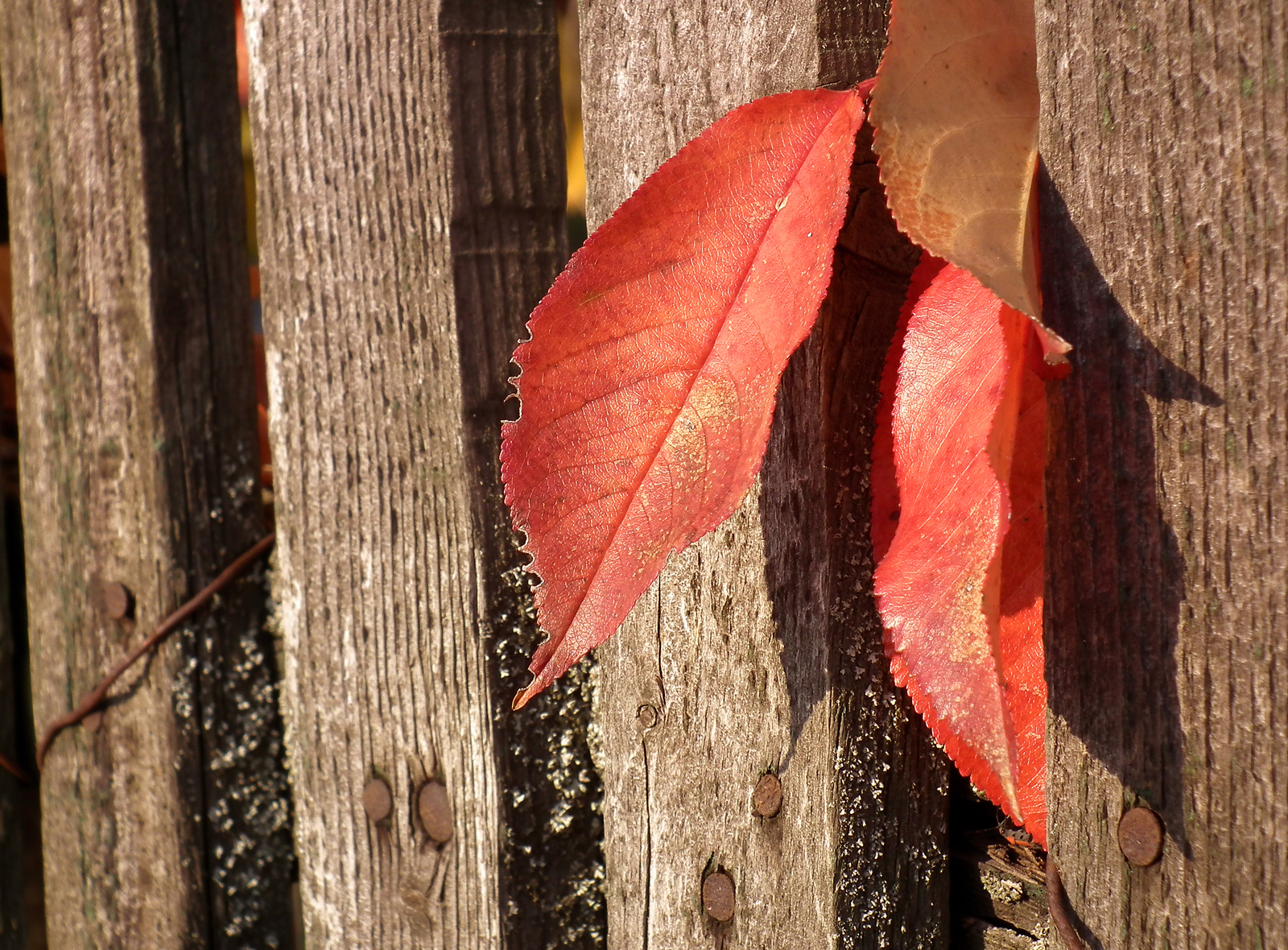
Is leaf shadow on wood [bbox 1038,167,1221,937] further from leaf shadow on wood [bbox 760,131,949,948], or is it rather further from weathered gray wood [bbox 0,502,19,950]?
weathered gray wood [bbox 0,502,19,950]

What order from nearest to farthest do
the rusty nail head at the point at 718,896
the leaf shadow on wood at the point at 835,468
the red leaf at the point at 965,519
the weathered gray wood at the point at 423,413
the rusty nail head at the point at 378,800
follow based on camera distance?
1. the red leaf at the point at 965,519
2. the leaf shadow on wood at the point at 835,468
3. the rusty nail head at the point at 718,896
4. the weathered gray wood at the point at 423,413
5. the rusty nail head at the point at 378,800

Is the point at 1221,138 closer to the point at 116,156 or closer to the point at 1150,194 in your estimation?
the point at 1150,194

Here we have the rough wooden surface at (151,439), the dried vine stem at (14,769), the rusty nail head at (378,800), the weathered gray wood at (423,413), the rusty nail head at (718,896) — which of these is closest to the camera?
the rusty nail head at (718,896)

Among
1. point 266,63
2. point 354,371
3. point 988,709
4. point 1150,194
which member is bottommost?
point 988,709

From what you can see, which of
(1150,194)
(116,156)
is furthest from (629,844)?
(116,156)

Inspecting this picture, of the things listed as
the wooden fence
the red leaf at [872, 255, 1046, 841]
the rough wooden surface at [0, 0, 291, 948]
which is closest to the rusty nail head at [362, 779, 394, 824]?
the wooden fence

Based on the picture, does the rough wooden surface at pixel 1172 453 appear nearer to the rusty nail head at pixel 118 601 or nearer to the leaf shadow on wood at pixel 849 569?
→ the leaf shadow on wood at pixel 849 569

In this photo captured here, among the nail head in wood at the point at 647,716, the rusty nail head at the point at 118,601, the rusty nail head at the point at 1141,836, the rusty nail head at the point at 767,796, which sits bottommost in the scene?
the rusty nail head at the point at 1141,836

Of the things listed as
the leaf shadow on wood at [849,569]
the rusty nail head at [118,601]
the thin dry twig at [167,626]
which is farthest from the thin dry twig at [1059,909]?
the rusty nail head at [118,601]
